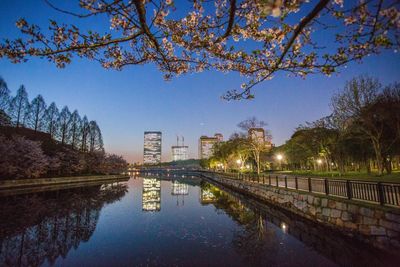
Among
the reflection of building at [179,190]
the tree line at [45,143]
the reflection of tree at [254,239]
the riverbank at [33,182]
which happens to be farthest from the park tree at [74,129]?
the reflection of tree at [254,239]

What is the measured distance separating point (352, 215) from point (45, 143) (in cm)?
5281

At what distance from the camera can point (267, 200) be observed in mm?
19000

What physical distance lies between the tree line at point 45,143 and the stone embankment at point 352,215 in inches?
1356

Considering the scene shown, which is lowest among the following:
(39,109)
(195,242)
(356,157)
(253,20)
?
(195,242)

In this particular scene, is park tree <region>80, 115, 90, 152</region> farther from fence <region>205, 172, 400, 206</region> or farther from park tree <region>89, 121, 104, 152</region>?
fence <region>205, 172, 400, 206</region>

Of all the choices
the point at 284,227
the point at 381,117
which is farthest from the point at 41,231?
the point at 381,117

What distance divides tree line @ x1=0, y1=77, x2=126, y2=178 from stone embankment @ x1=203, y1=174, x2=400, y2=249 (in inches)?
1356

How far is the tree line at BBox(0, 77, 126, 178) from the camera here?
102 feet

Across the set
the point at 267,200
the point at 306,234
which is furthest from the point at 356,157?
the point at 306,234

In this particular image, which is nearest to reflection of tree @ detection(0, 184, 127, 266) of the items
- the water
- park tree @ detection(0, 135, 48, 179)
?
the water

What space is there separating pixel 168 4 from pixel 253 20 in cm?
245

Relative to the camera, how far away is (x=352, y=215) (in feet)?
29.7

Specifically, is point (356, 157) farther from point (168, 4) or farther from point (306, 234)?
point (168, 4)

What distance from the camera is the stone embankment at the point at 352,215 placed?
24.2ft
